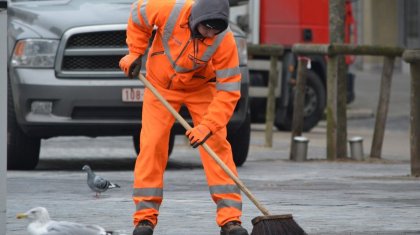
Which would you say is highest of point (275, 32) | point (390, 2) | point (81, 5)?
point (81, 5)

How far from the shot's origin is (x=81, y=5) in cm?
1269

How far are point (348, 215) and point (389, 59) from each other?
224 inches

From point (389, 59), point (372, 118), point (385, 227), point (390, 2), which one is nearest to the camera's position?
point (385, 227)

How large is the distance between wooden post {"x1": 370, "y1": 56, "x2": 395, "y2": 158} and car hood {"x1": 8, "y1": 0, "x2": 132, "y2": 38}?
9.94ft

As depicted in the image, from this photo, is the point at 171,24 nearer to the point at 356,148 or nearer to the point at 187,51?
the point at 187,51

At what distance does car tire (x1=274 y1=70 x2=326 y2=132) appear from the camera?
1998 centimetres

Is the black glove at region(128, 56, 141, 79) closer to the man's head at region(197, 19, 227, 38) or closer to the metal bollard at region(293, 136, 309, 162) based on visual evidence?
the man's head at region(197, 19, 227, 38)

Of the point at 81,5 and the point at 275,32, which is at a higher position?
the point at 81,5

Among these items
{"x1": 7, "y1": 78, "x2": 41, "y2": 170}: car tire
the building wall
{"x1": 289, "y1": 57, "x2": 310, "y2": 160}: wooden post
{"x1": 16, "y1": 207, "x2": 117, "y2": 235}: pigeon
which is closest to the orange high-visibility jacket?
{"x1": 16, "y1": 207, "x2": 117, "y2": 235}: pigeon

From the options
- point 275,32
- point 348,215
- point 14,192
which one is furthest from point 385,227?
point 275,32

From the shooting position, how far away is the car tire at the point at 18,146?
12.3 metres

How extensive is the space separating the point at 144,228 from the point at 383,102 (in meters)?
7.12

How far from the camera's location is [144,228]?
7926 mm

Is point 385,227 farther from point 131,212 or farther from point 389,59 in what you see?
point 389,59
